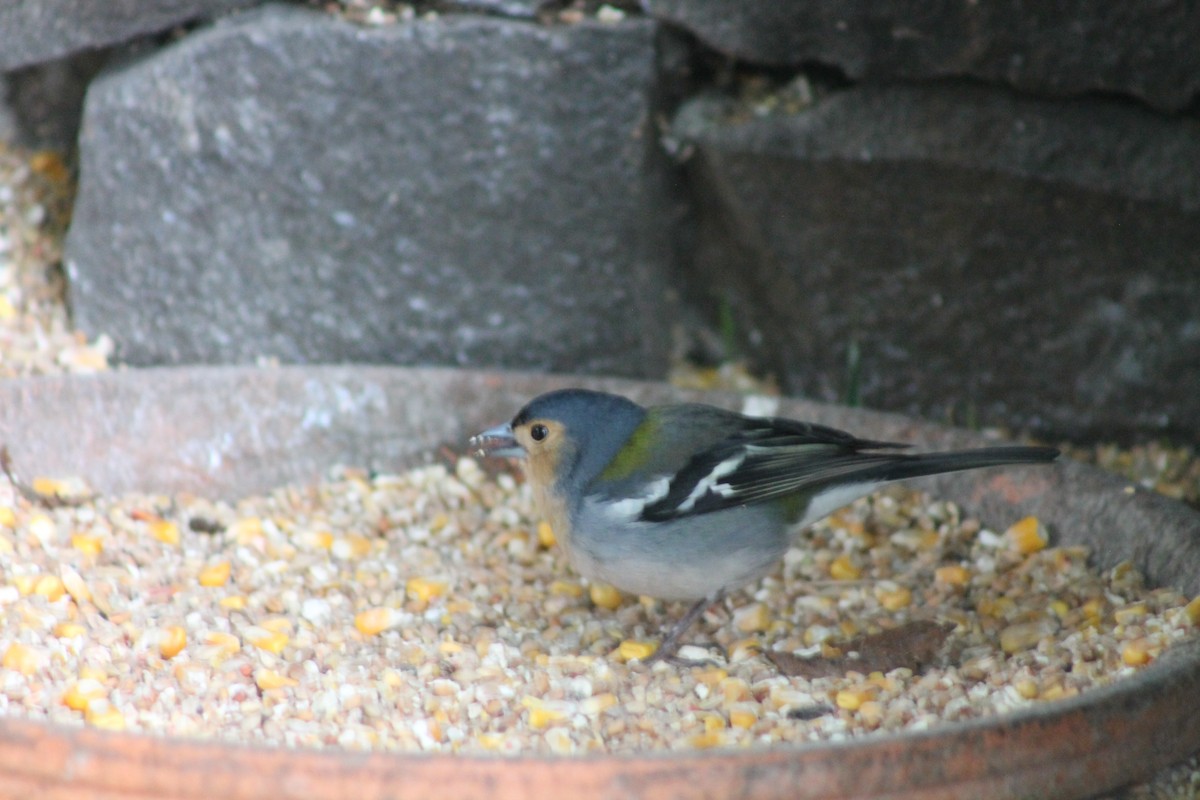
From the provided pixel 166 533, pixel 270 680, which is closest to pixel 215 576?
pixel 166 533

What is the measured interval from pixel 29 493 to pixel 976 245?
252cm

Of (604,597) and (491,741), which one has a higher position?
(491,741)

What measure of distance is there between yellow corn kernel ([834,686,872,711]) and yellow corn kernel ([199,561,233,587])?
1.34m

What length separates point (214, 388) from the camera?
3.24m

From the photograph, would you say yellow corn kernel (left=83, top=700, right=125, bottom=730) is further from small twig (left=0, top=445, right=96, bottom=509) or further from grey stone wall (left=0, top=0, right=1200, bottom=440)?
grey stone wall (left=0, top=0, right=1200, bottom=440)

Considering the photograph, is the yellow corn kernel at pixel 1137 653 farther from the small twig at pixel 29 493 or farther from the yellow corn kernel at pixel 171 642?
the small twig at pixel 29 493

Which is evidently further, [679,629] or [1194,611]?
[679,629]

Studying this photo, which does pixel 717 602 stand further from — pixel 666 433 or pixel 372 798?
pixel 372 798

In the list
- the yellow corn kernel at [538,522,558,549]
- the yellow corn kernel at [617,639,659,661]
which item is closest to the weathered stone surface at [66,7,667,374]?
the yellow corn kernel at [538,522,558,549]

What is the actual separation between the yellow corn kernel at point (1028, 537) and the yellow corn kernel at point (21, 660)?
6.71 ft

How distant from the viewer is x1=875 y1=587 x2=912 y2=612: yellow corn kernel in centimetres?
284

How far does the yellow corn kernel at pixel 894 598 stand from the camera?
2.84 m

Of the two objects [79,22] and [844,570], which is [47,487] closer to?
[79,22]

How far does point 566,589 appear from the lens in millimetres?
3037
